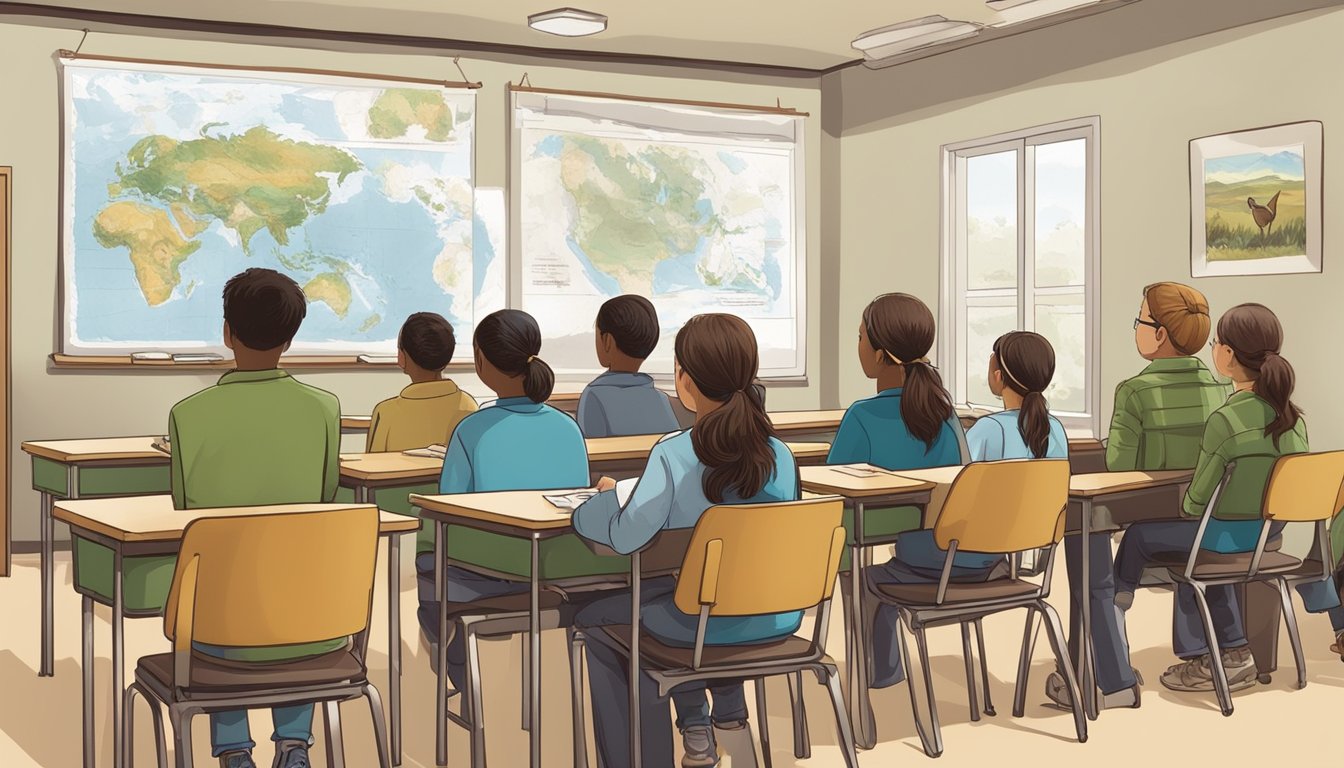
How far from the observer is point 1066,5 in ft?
19.9

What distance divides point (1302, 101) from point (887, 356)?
321 cm

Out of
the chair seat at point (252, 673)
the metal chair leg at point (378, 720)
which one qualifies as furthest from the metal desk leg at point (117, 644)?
the metal chair leg at point (378, 720)

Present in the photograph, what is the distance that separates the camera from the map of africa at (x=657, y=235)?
7387 mm

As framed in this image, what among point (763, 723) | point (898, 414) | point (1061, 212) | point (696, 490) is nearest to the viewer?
point (696, 490)

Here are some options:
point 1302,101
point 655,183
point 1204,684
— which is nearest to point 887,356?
point 1204,684

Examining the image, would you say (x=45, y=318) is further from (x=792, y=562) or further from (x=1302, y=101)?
(x=1302, y=101)

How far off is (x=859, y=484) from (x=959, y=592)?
416 millimetres

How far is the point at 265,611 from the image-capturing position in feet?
7.86

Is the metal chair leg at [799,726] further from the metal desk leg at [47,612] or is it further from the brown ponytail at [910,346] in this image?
the metal desk leg at [47,612]

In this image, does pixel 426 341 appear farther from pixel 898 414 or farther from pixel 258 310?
pixel 898 414

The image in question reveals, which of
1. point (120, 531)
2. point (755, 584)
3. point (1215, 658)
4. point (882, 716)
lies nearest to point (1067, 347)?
point (1215, 658)

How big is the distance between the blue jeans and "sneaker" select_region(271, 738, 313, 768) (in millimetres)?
652

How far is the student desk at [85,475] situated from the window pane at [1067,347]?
4603 mm

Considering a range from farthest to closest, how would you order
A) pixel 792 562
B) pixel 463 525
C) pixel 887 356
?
pixel 887 356, pixel 463 525, pixel 792 562
